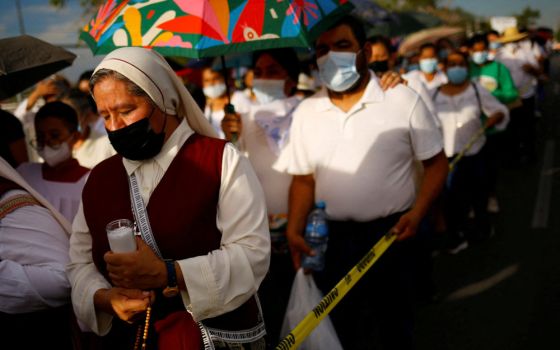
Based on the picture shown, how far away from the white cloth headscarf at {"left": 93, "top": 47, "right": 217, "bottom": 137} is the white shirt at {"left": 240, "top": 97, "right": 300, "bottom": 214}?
1.51m

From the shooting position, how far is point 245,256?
6.36ft

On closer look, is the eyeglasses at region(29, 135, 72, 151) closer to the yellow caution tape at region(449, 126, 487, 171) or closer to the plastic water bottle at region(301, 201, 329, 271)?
the plastic water bottle at region(301, 201, 329, 271)

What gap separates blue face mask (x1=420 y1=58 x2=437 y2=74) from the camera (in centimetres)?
775

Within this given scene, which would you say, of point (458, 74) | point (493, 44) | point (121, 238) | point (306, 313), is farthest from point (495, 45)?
point (121, 238)

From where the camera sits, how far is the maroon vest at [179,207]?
1.92 m

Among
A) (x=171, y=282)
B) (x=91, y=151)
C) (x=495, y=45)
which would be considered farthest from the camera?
(x=495, y=45)

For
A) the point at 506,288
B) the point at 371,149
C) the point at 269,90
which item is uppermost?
the point at 269,90

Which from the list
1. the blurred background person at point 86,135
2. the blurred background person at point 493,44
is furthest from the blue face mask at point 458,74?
the blurred background person at point 493,44

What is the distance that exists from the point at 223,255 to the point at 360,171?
1.35m

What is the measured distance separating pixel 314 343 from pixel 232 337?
1.12 meters

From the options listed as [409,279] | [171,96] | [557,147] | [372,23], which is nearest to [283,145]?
[409,279]

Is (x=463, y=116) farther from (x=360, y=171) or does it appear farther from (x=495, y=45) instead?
(x=495, y=45)

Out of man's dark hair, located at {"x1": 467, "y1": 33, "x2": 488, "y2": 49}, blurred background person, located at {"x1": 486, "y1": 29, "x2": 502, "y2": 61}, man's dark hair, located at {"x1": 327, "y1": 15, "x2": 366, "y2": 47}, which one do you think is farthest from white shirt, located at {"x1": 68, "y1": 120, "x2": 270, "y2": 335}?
blurred background person, located at {"x1": 486, "y1": 29, "x2": 502, "y2": 61}

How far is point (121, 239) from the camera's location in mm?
1691
